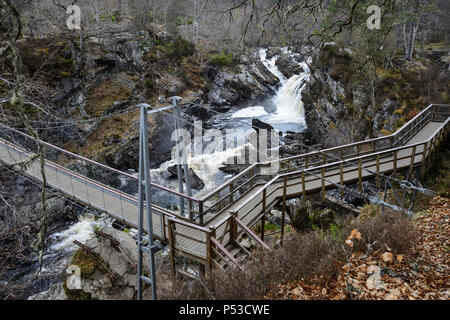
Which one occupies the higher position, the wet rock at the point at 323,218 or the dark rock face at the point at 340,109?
the dark rock face at the point at 340,109

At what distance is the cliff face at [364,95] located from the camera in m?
16.5

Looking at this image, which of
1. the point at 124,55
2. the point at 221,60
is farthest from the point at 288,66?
the point at 124,55

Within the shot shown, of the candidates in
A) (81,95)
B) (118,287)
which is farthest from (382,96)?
(81,95)

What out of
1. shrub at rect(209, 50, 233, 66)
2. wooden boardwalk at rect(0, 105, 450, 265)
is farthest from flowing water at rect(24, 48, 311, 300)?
shrub at rect(209, 50, 233, 66)

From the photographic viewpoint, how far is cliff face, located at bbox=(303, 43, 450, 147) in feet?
54.1

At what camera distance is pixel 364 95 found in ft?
59.3

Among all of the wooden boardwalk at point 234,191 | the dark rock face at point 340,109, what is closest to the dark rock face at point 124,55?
the dark rock face at point 340,109

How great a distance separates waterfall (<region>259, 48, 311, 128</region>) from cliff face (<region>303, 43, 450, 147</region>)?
4.05 meters

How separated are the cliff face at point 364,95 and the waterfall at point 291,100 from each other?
13.3 feet

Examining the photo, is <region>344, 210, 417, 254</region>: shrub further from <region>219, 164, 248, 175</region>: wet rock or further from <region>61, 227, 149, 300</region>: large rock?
<region>219, 164, 248, 175</region>: wet rock

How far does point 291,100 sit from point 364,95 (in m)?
10.4

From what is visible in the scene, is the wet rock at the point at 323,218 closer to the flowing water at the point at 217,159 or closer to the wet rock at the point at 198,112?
the flowing water at the point at 217,159

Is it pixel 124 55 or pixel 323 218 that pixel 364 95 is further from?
pixel 124 55

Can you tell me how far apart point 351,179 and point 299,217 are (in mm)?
3199
